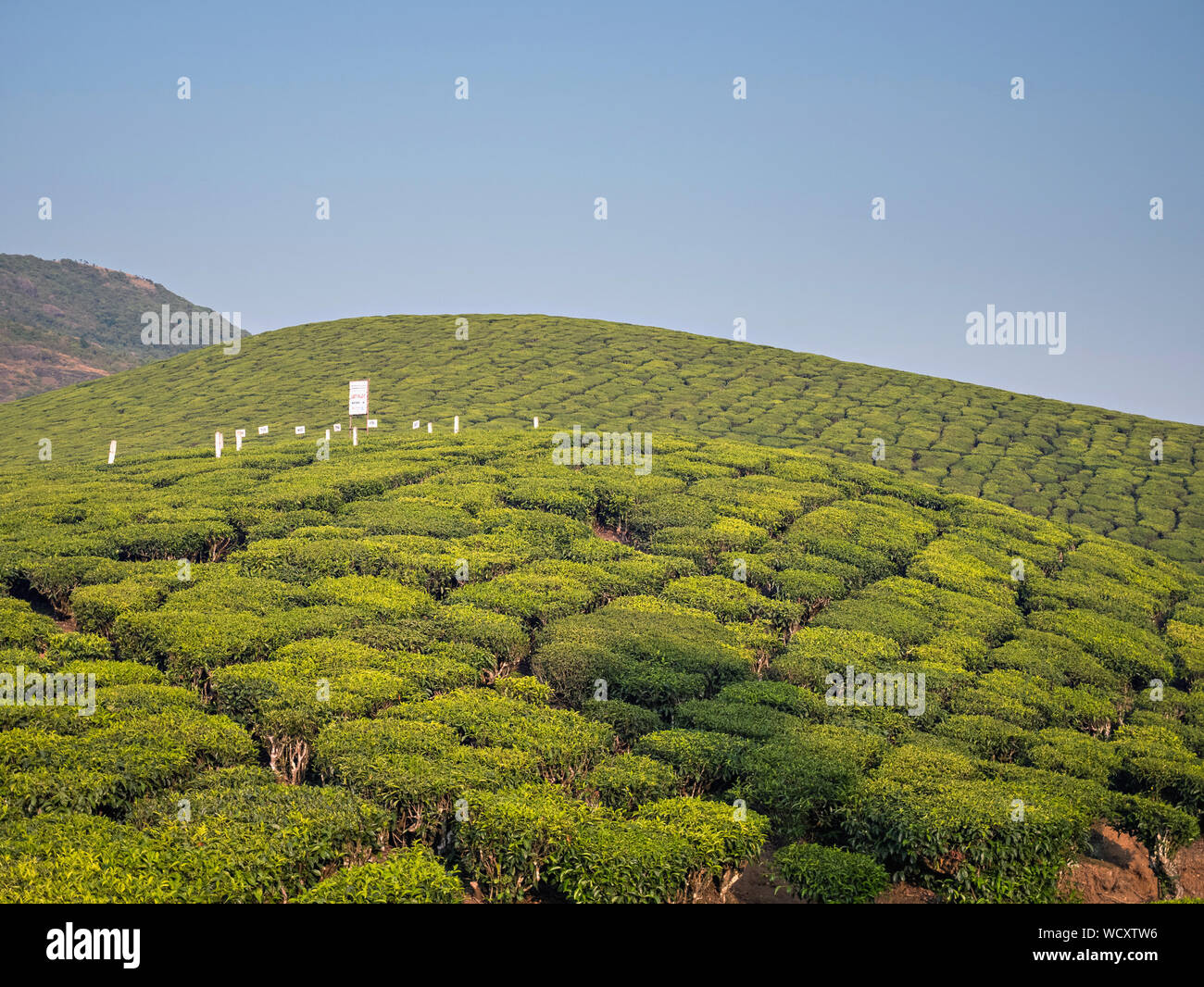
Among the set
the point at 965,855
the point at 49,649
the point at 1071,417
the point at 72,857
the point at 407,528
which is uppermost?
the point at 1071,417

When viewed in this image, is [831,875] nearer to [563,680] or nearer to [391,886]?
[391,886]

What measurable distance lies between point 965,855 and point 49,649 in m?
25.2

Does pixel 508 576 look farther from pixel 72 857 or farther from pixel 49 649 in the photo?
pixel 72 857

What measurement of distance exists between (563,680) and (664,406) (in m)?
60.9

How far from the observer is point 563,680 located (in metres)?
29.6

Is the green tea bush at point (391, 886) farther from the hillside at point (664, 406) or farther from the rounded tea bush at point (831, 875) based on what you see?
the hillside at point (664, 406)

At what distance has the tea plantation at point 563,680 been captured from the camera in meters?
20.6

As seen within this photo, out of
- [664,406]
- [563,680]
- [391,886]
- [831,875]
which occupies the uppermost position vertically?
[664,406]

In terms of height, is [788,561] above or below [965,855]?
above

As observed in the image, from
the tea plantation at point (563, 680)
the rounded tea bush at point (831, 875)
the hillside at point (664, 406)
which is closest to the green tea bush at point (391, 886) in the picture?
the tea plantation at point (563, 680)

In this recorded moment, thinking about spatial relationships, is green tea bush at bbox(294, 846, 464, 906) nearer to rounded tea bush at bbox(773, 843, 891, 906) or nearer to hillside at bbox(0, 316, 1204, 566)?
rounded tea bush at bbox(773, 843, 891, 906)

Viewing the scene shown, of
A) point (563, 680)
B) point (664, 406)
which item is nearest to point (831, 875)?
point (563, 680)

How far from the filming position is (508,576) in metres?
36.4
